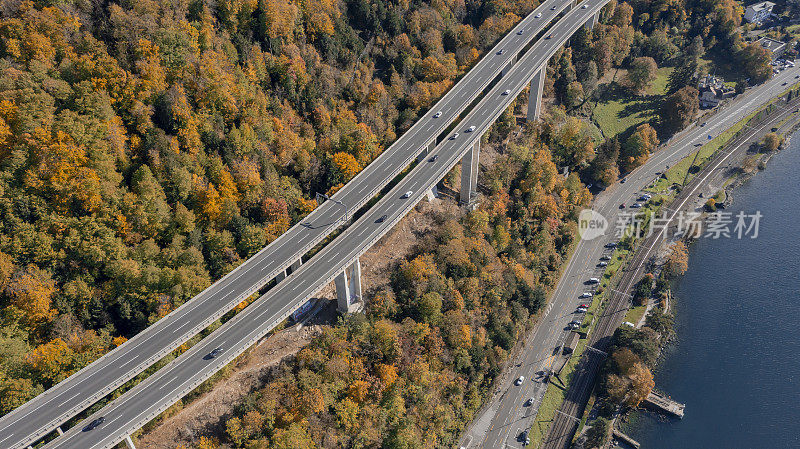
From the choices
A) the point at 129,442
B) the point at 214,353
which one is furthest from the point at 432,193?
the point at 129,442

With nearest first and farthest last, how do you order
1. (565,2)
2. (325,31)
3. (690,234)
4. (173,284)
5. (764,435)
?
(173,284), (764,435), (325,31), (690,234), (565,2)

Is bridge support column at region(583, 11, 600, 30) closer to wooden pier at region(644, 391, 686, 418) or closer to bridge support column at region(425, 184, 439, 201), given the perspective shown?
bridge support column at region(425, 184, 439, 201)

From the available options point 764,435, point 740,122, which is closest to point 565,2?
point 740,122

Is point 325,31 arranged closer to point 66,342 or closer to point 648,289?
point 66,342

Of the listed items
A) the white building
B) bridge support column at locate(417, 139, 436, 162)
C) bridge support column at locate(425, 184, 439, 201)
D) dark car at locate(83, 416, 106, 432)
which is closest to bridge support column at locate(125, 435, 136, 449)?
dark car at locate(83, 416, 106, 432)

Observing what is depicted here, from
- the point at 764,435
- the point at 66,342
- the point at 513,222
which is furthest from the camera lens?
the point at 513,222
